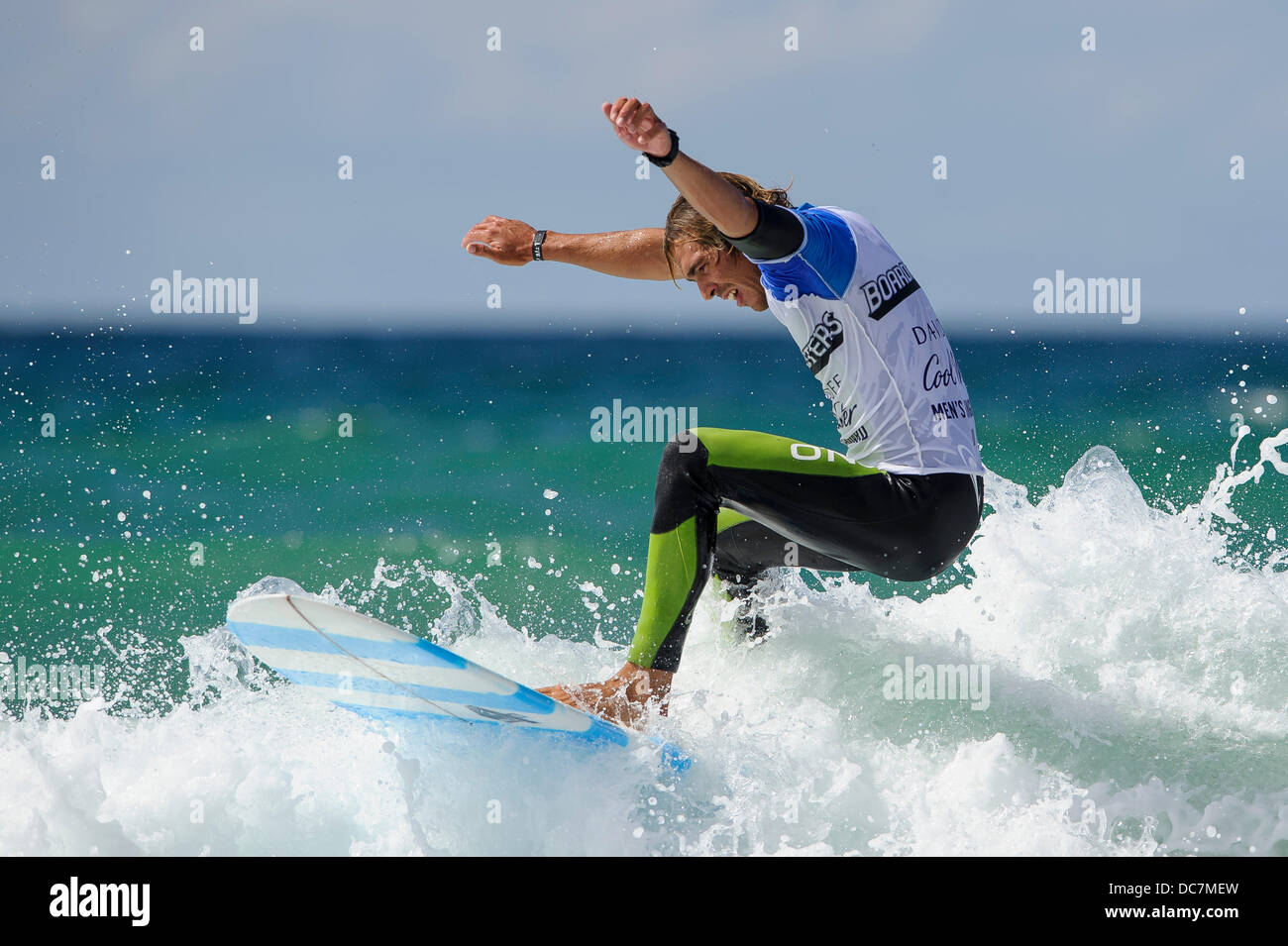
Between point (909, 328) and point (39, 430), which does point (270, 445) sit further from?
point (909, 328)

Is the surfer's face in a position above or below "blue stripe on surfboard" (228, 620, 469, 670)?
above

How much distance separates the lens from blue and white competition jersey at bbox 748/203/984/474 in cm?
384

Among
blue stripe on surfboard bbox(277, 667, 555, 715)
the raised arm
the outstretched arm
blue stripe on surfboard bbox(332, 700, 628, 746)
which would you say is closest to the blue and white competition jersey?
the outstretched arm

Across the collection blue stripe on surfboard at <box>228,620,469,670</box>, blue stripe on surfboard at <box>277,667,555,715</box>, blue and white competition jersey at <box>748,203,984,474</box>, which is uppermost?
blue and white competition jersey at <box>748,203,984,474</box>

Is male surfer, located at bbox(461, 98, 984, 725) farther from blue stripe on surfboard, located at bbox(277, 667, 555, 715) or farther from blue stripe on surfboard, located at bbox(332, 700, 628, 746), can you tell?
blue stripe on surfboard, located at bbox(277, 667, 555, 715)

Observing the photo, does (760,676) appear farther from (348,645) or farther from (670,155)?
(670,155)

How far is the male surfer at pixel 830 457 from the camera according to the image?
3.90 m

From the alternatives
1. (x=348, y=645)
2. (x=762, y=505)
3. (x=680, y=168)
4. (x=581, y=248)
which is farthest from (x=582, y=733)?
(x=581, y=248)

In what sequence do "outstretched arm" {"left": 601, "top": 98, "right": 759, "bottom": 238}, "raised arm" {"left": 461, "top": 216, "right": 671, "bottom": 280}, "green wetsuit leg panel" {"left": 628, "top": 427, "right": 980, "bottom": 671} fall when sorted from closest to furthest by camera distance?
"outstretched arm" {"left": 601, "top": 98, "right": 759, "bottom": 238}
"green wetsuit leg panel" {"left": 628, "top": 427, "right": 980, "bottom": 671}
"raised arm" {"left": 461, "top": 216, "right": 671, "bottom": 280}

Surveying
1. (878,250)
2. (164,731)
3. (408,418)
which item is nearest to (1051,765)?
(878,250)

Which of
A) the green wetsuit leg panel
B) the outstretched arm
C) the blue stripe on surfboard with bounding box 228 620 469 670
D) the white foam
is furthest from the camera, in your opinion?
the green wetsuit leg panel

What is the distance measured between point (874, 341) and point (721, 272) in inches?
22.7

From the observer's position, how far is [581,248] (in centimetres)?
470

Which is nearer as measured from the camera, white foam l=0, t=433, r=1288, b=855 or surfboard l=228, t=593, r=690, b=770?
surfboard l=228, t=593, r=690, b=770
